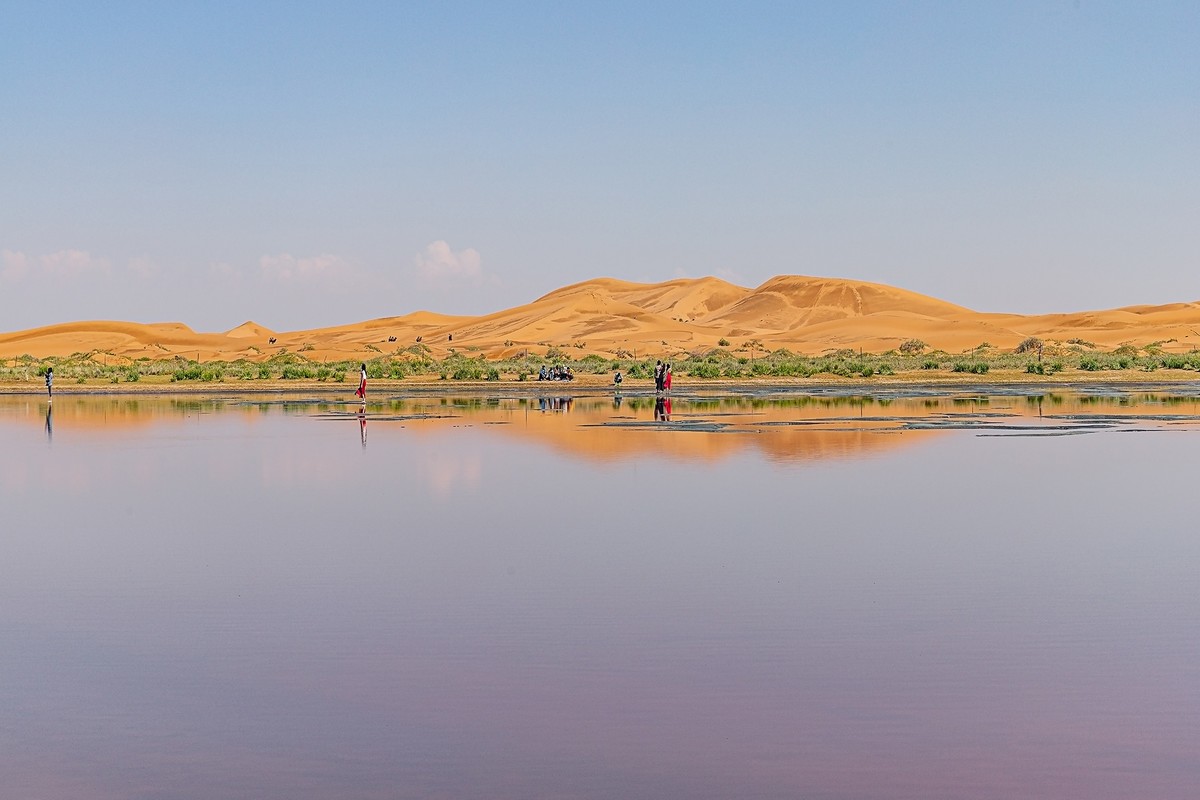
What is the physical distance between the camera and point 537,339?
5600 inches

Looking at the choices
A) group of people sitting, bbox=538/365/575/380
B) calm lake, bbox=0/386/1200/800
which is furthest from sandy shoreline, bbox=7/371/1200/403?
calm lake, bbox=0/386/1200/800

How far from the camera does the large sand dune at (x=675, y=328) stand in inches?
4675

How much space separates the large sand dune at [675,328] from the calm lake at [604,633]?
8559 centimetres

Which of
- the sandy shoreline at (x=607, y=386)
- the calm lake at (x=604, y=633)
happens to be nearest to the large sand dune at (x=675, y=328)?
the sandy shoreline at (x=607, y=386)

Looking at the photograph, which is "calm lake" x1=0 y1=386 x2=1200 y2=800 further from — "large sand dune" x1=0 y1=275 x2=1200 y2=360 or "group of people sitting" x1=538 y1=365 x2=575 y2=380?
"large sand dune" x1=0 y1=275 x2=1200 y2=360

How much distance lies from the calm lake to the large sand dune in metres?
85.6

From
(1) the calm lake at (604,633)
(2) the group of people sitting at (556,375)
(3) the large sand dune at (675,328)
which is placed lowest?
(1) the calm lake at (604,633)

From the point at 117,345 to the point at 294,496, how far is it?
137762mm

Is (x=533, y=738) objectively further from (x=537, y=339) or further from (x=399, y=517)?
(x=537, y=339)

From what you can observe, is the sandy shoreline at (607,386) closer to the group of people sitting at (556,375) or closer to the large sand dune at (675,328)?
the group of people sitting at (556,375)

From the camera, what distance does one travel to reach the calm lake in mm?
7152

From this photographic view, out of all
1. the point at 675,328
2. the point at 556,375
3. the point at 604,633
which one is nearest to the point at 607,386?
the point at 556,375

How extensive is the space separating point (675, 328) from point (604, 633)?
133 meters

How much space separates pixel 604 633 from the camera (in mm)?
9805
